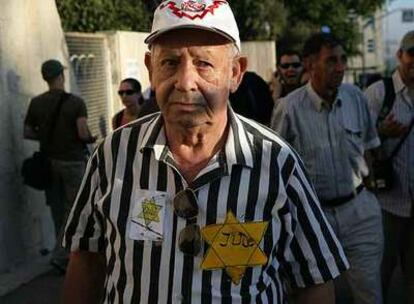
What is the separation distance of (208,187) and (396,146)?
287 centimetres

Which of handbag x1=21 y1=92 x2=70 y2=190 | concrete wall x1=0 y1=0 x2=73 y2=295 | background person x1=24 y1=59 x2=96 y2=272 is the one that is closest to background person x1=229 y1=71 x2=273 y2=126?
background person x1=24 y1=59 x2=96 y2=272

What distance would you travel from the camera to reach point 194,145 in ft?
7.00

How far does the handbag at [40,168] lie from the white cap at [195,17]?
471 cm

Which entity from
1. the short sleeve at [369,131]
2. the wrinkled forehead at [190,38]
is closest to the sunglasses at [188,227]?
the wrinkled forehead at [190,38]

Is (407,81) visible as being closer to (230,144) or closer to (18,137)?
(230,144)

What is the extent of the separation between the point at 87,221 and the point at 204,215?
15.9 inches

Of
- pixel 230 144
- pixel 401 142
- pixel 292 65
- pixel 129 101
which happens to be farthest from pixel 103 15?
pixel 230 144

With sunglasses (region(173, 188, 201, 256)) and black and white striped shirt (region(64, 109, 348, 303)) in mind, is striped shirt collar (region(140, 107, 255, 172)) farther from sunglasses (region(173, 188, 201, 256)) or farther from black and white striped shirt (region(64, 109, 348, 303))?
sunglasses (region(173, 188, 201, 256))

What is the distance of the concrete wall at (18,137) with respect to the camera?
6738 millimetres

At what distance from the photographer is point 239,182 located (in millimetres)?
2066

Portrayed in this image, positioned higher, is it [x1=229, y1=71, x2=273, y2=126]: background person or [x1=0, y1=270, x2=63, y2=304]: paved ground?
[x1=229, y1=71, x2=273, y2=126]: background person

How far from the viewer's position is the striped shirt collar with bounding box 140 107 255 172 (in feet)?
6.82

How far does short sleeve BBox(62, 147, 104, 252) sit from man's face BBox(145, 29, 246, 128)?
1.03ft

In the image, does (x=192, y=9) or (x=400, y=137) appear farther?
(x=400, y=137)
